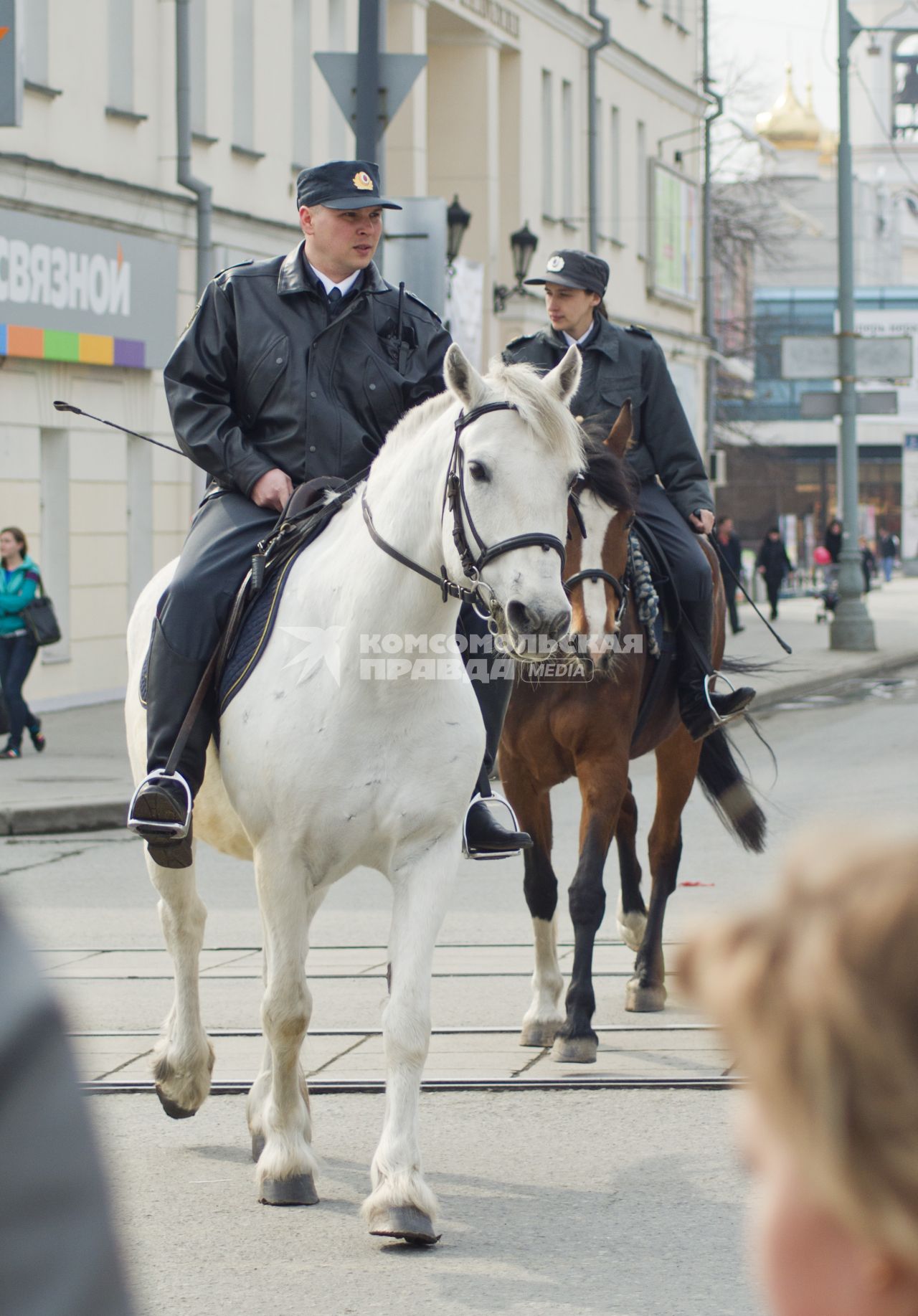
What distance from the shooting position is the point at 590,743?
7.39 meters

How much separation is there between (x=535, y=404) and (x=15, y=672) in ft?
40.0

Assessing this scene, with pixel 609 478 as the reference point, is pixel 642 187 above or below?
above

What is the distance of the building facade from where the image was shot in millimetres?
20375

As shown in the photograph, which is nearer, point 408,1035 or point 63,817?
point 408,1035

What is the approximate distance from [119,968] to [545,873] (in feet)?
6.45

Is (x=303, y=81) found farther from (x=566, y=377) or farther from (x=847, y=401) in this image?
(x=566, y=377)

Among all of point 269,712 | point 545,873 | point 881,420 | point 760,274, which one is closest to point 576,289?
point 545,873

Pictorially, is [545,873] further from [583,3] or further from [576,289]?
[583,3]

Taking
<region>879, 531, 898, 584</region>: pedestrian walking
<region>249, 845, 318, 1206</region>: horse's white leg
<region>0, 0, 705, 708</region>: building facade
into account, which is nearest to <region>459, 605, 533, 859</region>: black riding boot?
<region>249, 845, 318, 1206</region>: horse's white leg

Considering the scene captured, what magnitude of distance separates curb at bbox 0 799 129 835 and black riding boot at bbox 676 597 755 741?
6225 millimetres

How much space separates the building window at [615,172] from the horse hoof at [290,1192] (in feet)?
115

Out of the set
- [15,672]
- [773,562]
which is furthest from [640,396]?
[773,562]

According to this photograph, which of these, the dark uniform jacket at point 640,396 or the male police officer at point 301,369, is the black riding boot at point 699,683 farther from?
the male police officer at point 301,369

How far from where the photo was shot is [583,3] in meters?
36.9
